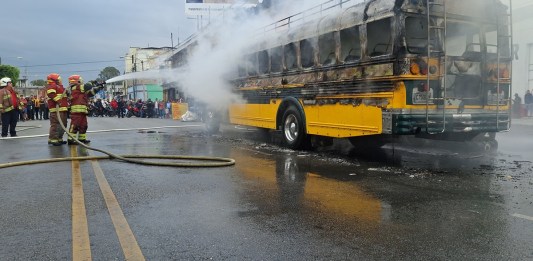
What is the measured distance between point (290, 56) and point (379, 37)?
262 cm

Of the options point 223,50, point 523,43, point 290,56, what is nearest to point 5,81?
point 223,50

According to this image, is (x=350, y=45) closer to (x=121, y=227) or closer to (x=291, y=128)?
(x=291, y=128)

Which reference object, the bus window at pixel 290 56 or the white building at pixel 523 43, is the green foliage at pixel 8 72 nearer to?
the white building at pixel 523 43

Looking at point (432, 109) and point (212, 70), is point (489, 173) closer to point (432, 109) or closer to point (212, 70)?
point (432, 109)

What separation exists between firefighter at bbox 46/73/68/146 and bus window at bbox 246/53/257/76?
450 cm

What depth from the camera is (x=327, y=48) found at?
8445 millimetres

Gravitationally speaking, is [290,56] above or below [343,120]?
above

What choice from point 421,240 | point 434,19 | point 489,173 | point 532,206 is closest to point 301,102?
point 434,19

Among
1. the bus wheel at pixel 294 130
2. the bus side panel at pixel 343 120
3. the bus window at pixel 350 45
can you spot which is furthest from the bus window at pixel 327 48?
the bus wheel at pixel 294 130

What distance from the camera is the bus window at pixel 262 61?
1043cm

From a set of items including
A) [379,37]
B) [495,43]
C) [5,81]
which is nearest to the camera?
[379,37]

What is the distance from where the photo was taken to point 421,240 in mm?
3658

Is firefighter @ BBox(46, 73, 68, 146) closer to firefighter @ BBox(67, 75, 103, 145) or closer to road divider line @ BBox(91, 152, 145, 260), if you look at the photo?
firefighter @ BBox(67, 75, 103, 145)

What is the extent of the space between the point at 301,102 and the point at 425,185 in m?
3.95
